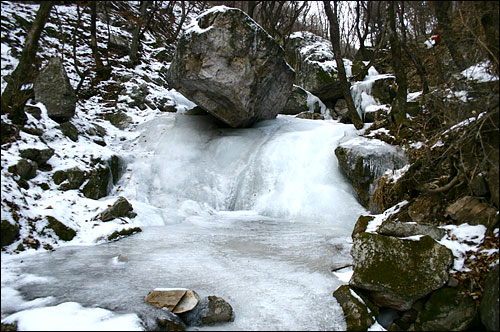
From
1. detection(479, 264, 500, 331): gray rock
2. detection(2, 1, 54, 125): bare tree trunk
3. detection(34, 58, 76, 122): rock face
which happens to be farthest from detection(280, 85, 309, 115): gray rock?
detection(479, 264, 500, 331): gray rock

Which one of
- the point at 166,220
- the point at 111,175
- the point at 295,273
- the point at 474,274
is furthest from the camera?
the point at 111,175

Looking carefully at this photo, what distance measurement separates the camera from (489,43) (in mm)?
3361

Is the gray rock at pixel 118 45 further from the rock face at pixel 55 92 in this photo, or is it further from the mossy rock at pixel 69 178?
the mossy rock at pixel 69 178

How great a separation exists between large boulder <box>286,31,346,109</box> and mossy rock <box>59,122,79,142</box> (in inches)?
406

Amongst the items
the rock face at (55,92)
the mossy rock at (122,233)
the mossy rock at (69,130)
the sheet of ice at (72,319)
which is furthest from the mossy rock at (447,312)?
the rock face at (55,92)

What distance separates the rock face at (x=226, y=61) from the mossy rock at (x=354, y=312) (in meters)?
7.25

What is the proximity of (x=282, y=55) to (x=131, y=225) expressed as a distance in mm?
6685

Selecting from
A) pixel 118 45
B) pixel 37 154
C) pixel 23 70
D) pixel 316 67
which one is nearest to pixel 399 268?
pixel 37 154

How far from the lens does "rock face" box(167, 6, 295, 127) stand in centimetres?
912

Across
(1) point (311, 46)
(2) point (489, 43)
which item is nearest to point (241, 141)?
(2) point (489, 43)

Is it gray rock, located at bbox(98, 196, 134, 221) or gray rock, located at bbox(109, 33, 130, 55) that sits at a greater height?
gray rock, located at bbox(109, 33, 130, 55)

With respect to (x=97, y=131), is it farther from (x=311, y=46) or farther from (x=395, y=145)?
(x=311, y=46)

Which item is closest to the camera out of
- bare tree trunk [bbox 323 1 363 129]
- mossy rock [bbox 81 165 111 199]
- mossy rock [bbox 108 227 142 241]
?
mossy rock [bbox 108 227 142 241]

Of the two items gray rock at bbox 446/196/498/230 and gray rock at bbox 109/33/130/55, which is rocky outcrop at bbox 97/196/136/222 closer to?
gray rock at bbox 446/196/498/230
